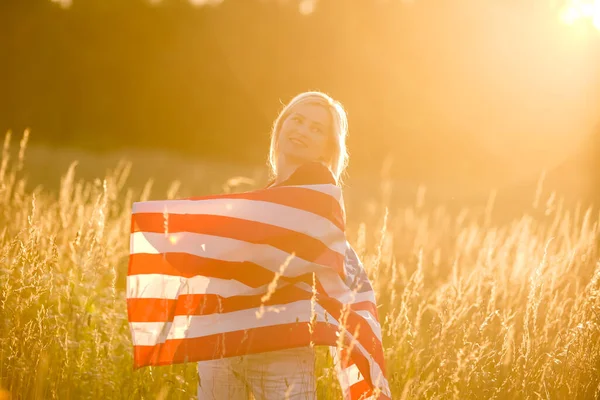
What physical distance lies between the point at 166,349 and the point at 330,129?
1.49 m

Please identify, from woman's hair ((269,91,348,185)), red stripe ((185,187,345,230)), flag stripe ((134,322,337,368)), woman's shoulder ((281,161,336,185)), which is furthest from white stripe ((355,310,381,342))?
woman's hair ((269,91,348,185))

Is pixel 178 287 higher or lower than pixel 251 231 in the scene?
lower

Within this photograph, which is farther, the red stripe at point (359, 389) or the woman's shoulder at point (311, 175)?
the woman's shoulder at point (311, 175)

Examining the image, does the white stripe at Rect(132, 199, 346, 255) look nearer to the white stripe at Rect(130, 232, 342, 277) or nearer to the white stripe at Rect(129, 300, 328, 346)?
the white stripe at Rect(130, 232, 342, 277)

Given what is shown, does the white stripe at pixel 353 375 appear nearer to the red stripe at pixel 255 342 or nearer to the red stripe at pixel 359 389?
the red stripe at pixel 359 389

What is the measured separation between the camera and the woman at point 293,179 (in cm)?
263

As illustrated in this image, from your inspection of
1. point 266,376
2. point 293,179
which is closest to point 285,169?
point 293,179

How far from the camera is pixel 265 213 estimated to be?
2854 millimetres

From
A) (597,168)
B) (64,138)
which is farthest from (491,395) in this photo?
(64,138)

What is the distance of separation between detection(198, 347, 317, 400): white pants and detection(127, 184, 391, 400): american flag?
0.12 meters

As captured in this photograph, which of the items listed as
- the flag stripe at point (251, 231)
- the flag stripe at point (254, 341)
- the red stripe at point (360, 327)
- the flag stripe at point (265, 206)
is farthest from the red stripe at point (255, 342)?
the flag stripe at point (265, 206)

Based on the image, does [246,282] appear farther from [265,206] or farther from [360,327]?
[360,327]

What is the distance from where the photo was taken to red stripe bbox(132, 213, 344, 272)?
9.09ft

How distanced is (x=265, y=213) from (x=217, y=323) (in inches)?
21.7
